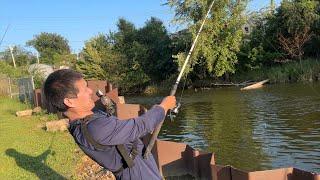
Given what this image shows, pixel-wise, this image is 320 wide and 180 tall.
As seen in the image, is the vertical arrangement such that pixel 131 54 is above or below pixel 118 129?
above

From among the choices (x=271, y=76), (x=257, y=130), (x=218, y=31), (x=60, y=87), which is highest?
(x=218, y=31)

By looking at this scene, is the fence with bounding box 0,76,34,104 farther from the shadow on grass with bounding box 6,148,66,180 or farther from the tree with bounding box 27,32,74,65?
the tree with bounding box 27,32,74,65

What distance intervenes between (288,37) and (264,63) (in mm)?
2922

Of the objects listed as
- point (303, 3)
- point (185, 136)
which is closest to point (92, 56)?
point (303, 3)

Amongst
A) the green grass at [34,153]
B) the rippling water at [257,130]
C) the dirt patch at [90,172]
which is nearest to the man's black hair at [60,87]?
the dirt patch at [90,172]

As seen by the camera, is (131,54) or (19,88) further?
(131,54)

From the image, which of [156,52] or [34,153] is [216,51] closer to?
[156,52]

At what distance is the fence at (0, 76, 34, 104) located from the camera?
29.3 m

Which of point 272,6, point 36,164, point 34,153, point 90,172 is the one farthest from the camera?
point 272,6

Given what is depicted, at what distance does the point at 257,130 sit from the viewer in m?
17.5

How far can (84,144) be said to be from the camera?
13.0ft

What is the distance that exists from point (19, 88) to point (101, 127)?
30001mm

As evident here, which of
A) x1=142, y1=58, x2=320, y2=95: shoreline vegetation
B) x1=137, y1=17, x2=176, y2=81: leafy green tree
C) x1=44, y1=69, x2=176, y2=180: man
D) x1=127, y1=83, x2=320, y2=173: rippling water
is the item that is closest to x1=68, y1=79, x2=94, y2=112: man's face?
x1=44, y1=69, x2=176, y2=180: man

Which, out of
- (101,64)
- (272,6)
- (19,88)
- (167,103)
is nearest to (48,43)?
(101,64)
